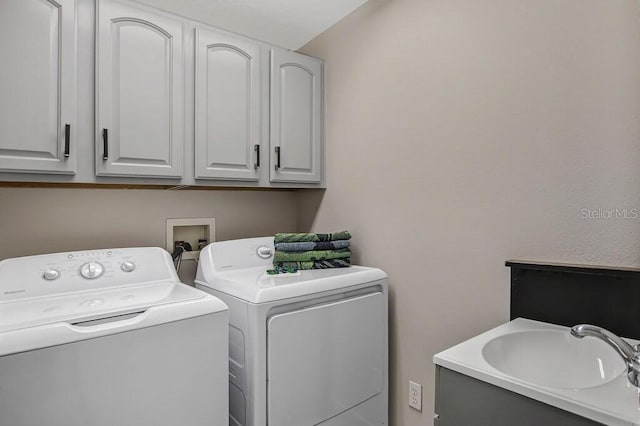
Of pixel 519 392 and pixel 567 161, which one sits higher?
pixel 567 161

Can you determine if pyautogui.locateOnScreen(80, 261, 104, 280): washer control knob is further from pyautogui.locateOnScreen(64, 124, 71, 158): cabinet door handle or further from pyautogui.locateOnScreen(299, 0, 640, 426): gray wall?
pyautogui.locateOnScreen(299, 0, 640, 426): gray wall

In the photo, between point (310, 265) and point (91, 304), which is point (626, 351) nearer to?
point (310, 265)

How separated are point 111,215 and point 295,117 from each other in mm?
1106

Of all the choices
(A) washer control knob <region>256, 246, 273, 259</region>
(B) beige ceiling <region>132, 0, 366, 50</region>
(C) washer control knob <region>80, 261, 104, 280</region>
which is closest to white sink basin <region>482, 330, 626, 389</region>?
(A) washer control knob <region>256, 246, 273, 259</region>

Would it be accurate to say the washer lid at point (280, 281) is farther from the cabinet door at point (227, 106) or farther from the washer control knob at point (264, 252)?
the cabinet door at point (227, 106)

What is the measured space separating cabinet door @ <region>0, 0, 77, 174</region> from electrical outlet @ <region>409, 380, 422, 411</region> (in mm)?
1783

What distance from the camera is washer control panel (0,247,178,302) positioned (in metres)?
1.36

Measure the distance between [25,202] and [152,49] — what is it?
0.88 m

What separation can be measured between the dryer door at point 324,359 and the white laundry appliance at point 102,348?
8.5 inches

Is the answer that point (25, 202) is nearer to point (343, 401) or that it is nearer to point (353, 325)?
point (353, 325)

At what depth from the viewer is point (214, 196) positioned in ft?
7.16

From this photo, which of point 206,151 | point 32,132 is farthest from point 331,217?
point 32,132

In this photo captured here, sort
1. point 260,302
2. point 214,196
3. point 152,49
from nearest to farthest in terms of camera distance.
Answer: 1. point 260,302
2. point 152,49
3. point 214,196

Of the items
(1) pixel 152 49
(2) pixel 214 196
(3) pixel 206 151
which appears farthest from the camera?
(2) pixel 214 196
